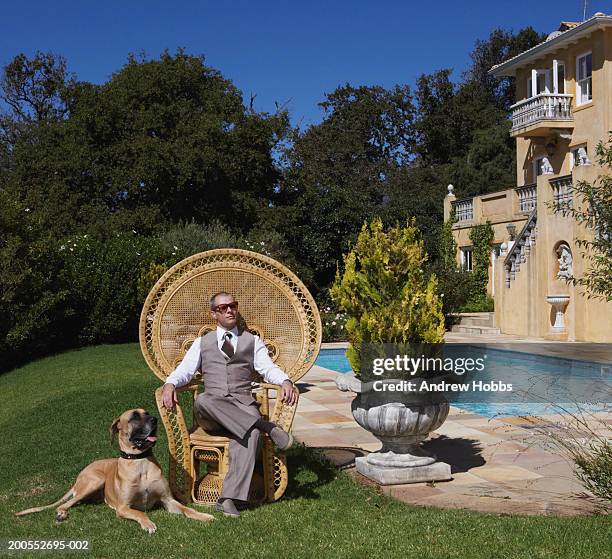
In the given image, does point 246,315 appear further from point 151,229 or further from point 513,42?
point 513,42

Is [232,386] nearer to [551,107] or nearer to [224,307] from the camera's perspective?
[224,307]

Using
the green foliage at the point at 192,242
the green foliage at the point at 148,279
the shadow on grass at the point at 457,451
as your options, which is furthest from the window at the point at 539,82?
the shadow on grass at the point at 457,451

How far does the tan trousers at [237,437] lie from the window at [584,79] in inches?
793

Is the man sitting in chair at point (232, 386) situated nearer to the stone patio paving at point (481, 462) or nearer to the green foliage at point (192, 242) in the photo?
the stone patio paving at point (481, 462)

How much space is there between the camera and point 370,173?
35.7 m

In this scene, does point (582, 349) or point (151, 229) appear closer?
point (582, 349)

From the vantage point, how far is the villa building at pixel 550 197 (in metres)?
17.7

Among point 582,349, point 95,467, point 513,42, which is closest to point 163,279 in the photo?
point 95,467

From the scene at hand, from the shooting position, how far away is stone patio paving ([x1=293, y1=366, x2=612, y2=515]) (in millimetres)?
4980

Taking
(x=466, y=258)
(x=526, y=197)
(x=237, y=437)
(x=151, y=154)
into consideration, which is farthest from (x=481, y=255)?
(x=237, y=437)

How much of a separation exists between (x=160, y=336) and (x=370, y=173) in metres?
30.8

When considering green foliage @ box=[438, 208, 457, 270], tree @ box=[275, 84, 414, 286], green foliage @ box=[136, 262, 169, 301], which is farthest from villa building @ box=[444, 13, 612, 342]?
green foliage @ box=[136, 262, 169, 301]

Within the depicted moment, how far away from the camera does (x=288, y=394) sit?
5094 mm

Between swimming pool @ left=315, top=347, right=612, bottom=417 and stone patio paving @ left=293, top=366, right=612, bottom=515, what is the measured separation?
59 centimetres
